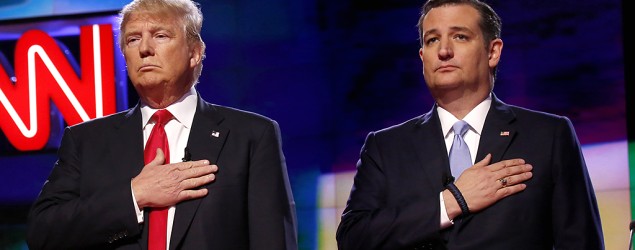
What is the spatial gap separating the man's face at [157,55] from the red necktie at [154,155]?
79 mm

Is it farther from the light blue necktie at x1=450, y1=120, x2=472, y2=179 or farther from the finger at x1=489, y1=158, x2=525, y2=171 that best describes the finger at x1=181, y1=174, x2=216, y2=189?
the finger at x1=489, y1=158, x2=525, y2=171

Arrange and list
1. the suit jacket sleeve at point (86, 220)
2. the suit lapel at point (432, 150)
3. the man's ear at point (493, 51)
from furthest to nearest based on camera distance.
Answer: the man's ear at point (493, 51) < the suit lapel at point (432, 150) < the suit jacket sleeve at point (86, 220)

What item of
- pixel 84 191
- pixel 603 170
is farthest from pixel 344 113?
pixel 84 191

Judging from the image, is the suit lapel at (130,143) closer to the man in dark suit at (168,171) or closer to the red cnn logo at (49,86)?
the man in dark suit at (168,171)

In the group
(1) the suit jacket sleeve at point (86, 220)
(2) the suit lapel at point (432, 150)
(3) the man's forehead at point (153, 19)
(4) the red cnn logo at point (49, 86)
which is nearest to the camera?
(1) the suit jacket sleeve at point (86, 220)

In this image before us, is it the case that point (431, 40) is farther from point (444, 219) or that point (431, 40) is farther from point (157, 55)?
point (157, 55)

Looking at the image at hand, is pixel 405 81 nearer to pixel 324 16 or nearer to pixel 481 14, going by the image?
pixel 324 16

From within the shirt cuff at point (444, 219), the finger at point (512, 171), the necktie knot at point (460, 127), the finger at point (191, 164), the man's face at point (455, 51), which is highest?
the man's face at point (455, 51)

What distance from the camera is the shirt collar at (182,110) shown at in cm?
305

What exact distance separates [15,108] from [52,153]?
0.34 m

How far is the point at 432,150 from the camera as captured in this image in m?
3.04

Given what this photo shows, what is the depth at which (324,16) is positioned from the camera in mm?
4961

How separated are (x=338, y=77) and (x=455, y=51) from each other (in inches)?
72.1

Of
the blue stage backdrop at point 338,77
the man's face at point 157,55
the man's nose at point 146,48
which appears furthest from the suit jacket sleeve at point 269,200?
the blue stage backdrop at point 338,77
